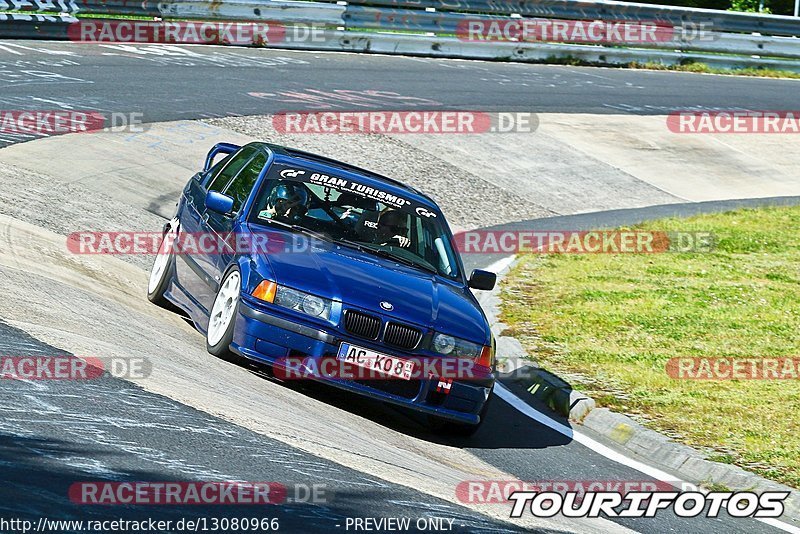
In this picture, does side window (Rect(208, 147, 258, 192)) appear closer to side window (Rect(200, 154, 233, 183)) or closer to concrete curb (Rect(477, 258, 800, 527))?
side window (Rect(200, 154, 233, 183))

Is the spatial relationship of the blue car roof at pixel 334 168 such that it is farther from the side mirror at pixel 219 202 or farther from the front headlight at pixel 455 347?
the front headlight at pixel 455 347

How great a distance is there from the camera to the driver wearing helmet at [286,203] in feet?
31.2

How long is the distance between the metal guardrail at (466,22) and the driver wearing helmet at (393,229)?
14.6m

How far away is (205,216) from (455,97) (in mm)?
13562

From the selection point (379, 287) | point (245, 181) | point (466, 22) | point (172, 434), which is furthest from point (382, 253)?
point (466, 22)

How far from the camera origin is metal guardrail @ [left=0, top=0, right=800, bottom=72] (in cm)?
2320

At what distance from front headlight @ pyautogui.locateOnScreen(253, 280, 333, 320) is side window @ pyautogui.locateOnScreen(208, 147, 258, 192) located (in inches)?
93.3

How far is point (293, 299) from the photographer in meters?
8.35

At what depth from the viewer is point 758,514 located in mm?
7891

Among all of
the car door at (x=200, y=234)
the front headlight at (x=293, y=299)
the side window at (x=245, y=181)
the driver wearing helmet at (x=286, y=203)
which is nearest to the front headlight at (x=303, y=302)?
the front headlight at (x=293, y=299)

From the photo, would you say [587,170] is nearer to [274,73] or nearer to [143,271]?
[274,73]

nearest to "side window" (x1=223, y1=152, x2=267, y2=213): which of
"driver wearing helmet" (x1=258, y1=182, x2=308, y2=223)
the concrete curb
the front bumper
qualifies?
"driver wearing helmet" (x1=258, y1=182, x2=308, y2=223)

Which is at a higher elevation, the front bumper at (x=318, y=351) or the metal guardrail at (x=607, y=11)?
the metal guardrail at (x=607, y=11)

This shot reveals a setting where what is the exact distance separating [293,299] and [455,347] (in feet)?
3.77
